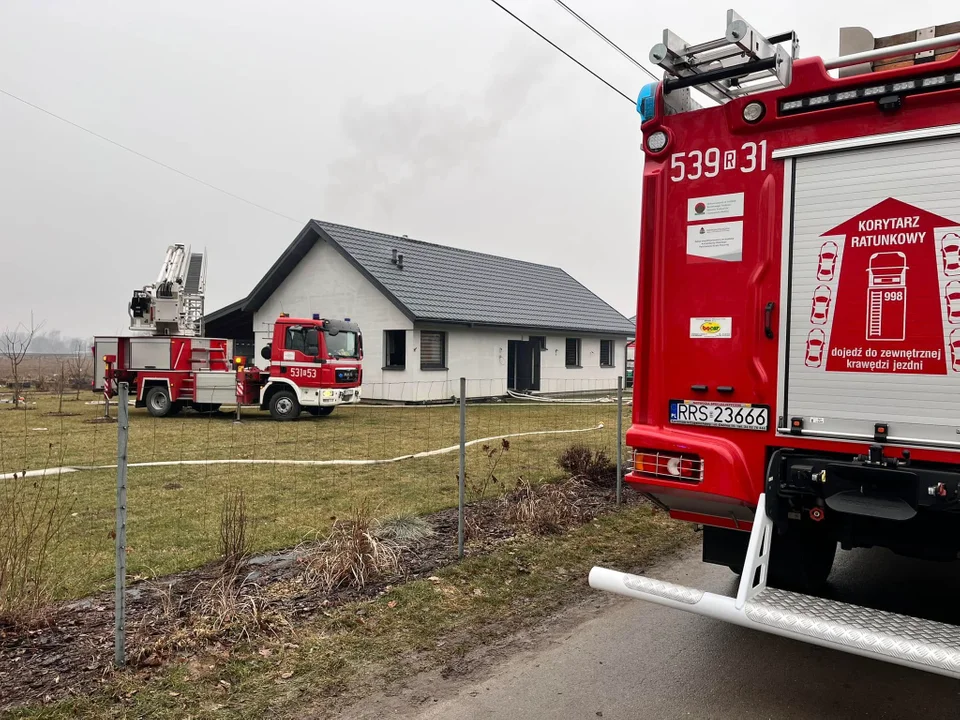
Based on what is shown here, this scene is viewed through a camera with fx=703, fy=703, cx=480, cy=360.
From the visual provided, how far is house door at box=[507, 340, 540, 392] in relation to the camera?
88.5 feet

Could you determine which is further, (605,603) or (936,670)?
(605,603)

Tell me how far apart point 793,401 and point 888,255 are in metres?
0.88

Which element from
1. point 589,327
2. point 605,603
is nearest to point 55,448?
point 605,603

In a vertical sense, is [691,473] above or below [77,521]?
above

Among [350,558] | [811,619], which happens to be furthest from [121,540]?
[811,619]

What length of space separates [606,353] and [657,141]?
91.1 feet

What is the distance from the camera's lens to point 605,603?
5.08 meters

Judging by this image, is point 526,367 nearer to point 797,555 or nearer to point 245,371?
point 245,371

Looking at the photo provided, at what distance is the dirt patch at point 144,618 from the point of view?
3631 millimetres

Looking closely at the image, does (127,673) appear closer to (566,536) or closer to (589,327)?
(566,536)

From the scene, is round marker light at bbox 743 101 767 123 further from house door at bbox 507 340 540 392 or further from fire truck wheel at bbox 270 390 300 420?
house door at bbox 507 340 540 392

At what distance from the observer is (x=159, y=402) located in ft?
62.3

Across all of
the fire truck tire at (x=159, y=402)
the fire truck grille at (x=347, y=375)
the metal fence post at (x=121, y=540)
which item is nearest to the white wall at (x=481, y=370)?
the fire truck grille at (x=347, y=375)

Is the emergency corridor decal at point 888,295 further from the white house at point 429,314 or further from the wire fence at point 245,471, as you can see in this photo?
the white house at point 429,314
